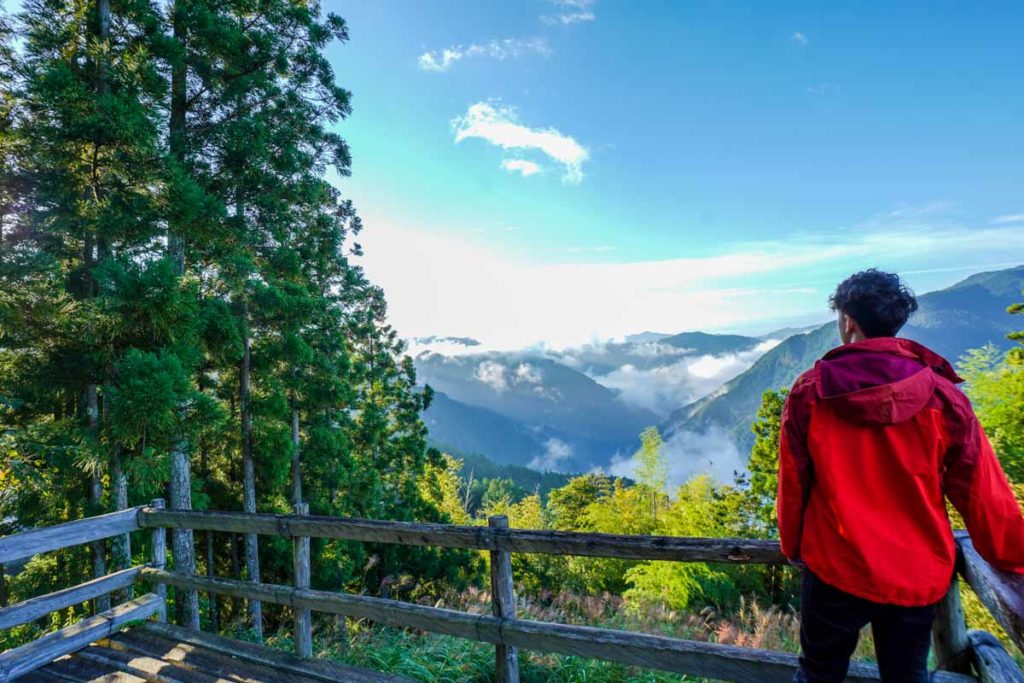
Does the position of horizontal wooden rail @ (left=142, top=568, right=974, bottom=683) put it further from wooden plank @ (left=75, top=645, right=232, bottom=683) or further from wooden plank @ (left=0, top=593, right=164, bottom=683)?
wooden plank @ (left=0, top=593, right=164, bottom=683)

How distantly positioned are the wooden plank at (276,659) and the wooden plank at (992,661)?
341cm

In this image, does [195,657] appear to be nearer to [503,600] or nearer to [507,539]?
[503,600]

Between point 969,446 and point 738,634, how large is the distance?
5051 millimetres

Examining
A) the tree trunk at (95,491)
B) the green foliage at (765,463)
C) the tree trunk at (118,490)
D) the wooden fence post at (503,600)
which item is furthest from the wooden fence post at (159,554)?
the green foliage at (765,463)

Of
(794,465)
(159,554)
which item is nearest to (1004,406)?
(794,465)

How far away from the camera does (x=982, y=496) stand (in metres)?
1.94

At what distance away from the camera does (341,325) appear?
2314cm

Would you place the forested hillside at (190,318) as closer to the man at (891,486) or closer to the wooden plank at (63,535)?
the wooden plank at (63,535)

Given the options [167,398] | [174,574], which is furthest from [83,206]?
[174,574]

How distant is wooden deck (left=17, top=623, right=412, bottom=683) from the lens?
12.4ft

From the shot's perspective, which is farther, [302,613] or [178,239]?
[178,239]

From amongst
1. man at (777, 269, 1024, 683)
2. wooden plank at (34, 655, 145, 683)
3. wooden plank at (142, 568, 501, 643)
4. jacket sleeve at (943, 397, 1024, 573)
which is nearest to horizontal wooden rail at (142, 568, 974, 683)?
wooden plank at (142, 568, 501, 643)

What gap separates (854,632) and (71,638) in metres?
5.75

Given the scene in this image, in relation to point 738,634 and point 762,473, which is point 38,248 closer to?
point 738,634
